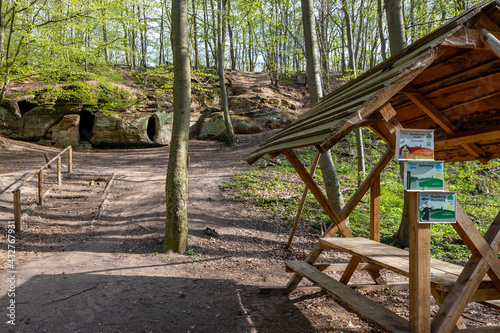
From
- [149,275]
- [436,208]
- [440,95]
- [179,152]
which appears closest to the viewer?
[436,208]

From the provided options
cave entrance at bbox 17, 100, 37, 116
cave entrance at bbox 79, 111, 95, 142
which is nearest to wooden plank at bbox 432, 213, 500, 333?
cave entrance at bbox 79, 111, 95, 142

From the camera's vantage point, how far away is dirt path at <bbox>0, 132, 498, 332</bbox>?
12.5 feet

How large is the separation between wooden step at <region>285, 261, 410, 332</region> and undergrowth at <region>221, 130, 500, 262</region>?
4055mm

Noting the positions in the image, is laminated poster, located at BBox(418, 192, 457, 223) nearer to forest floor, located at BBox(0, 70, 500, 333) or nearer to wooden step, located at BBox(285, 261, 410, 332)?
wooden step, located at BBox(285, 261, 410, 332)

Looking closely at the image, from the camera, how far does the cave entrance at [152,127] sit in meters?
20.0

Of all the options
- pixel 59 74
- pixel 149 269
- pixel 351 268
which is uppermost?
pixel 59 74

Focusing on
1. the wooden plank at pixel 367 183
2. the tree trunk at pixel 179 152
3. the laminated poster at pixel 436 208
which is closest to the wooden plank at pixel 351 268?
the wooden plank at pixel 367 183

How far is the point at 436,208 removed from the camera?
2.26 metres

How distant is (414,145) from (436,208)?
488 millimetres

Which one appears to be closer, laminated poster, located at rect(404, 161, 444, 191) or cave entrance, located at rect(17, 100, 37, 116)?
laminated poster, located at rect(404, 161, 444, 191)

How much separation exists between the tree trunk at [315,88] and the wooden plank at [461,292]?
5406 millimetres

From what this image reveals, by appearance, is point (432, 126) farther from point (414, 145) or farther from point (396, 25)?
point (396, 25)

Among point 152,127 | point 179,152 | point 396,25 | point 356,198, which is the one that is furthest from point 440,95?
point 152,127

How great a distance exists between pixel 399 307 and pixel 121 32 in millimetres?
32803
